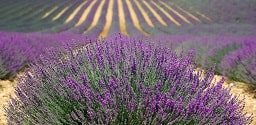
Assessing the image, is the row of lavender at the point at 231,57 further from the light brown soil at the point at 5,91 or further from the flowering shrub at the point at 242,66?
the light brown soil at the point at 5,91

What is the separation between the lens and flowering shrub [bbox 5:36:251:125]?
260 cm

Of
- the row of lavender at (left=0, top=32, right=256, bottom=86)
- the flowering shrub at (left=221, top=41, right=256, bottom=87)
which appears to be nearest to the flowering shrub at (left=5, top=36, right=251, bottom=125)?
the row of lavender at (left=0, top=32, right=256, bottom=86)

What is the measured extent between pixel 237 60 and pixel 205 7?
95.8 ft

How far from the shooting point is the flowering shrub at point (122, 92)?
2.60m

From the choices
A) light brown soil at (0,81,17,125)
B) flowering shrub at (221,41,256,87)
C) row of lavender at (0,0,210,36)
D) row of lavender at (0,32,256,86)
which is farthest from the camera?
row of lavender at (0,0,210,36)

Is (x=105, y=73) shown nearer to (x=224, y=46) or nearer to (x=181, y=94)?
(x=181, y=94)

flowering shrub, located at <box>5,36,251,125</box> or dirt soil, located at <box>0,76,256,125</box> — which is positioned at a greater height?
flowering shrub, located at <box>5,36,251,125</box>

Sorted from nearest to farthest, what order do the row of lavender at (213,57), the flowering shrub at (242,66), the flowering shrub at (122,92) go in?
the flowering shrub at (122,92), the flowering shrub at (242,66), the row of lavender at (213,57)

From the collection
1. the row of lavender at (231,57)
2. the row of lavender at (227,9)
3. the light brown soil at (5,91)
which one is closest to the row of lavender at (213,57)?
the row of lavender at (231,57)

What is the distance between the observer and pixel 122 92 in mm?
2666

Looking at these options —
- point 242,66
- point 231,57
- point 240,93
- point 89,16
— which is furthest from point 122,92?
point 89,16

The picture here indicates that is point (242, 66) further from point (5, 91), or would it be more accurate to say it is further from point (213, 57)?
point (5, 91)

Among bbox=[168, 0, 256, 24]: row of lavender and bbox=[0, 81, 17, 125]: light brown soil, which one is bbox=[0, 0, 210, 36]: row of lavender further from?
bbox=[0, 81, 17, 125]: light brown soil

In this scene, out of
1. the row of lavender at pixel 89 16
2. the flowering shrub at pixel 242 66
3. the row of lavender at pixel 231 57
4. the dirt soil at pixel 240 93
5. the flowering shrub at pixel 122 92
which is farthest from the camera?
the row of lavender at pixel 89 16
